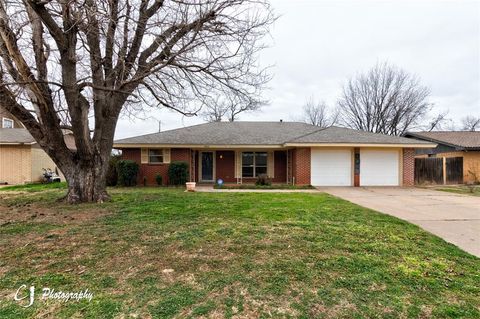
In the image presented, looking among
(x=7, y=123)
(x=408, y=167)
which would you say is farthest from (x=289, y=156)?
(x=7, y=123)

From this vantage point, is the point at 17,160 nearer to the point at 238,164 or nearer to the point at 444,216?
the point at 238,164

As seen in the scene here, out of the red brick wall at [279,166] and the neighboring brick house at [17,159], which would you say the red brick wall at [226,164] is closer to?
the red brick wall at [279,166]

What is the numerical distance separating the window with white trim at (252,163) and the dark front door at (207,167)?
6.44 feet

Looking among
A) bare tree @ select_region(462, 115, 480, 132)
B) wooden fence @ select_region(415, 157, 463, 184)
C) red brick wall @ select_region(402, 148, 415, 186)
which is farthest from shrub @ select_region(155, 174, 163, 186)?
bare tree @ select_region(462, 115, 480, 132)

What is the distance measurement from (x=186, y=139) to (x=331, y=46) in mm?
8914

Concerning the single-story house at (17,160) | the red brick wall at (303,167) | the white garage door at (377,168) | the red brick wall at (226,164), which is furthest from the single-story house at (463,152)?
the single-story house at (17,160)

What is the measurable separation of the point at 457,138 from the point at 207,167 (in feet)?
55.9

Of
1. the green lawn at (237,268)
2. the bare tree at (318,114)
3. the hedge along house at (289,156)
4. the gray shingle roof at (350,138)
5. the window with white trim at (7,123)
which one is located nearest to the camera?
the green lawn at (237,268)

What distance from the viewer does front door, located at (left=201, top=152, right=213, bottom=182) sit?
16672mm

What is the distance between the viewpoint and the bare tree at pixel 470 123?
130 ft

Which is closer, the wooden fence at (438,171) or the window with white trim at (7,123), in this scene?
the wooden fence at (438,171)

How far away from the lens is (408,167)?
14.6 m

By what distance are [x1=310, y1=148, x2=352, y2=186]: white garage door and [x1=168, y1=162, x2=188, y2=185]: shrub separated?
6831 millimetres

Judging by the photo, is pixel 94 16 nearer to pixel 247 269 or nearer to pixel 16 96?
pixel 16 96
